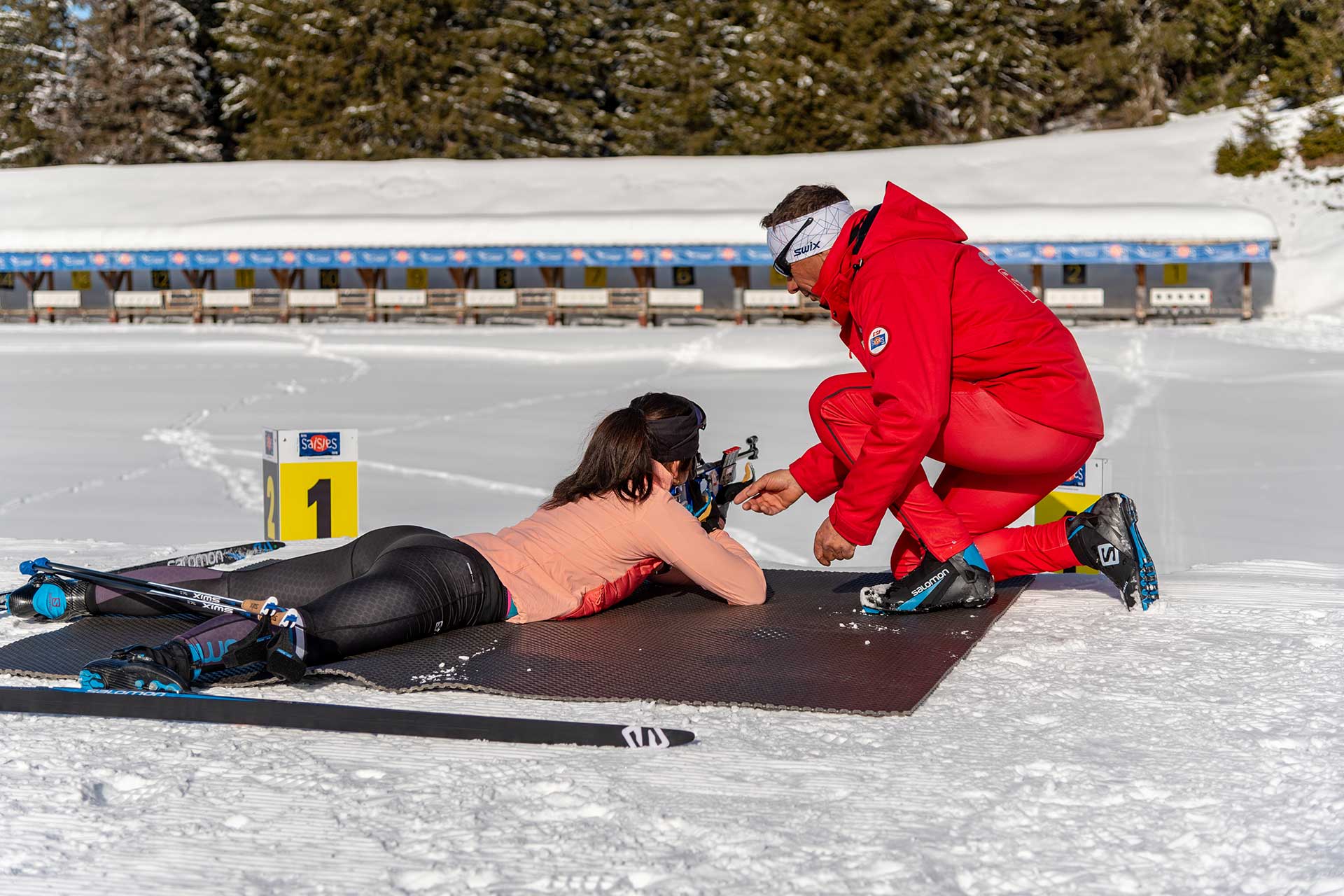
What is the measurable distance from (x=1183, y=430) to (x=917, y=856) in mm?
10073

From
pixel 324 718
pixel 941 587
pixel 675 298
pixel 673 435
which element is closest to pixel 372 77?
pixel 675 298

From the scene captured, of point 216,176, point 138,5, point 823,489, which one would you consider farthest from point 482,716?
point 138,5

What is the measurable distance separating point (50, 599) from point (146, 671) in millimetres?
977

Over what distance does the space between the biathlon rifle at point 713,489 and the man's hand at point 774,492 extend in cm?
16

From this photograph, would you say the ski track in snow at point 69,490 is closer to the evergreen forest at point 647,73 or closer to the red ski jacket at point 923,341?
the red ski jacket at point 923,341

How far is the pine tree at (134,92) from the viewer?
1751 inches

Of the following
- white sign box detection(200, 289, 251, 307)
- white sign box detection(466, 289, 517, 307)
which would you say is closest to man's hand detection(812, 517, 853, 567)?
white sign box detection(466, 289, 517, 307)

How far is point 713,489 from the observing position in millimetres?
4262

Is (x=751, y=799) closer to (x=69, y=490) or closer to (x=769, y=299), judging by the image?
(x=69, y=490)

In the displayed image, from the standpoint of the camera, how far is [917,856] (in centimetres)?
206

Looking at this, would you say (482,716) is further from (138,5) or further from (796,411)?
(138,5)

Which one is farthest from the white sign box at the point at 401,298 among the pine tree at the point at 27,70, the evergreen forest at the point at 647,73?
the pine tree at the point at 27,70

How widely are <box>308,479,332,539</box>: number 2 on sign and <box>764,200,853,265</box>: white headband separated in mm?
2829

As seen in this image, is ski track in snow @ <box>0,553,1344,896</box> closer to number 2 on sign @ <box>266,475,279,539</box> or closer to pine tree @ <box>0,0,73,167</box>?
number 2 on sign @ <box>266,475,279,539</box>
